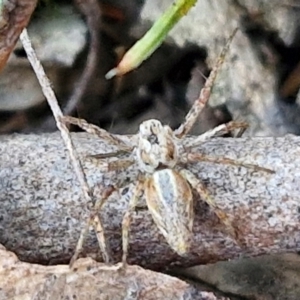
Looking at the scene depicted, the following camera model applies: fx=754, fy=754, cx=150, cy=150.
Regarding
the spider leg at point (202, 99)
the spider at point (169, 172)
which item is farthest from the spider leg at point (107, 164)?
the spider leg at point (202, 99)

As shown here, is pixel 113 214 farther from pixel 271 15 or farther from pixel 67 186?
pixel 271 15

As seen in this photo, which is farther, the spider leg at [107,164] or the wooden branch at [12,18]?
the spider leg at [107,164]

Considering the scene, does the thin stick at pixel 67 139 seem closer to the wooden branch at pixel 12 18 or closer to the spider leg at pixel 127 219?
the spider leg at pixel 127 219

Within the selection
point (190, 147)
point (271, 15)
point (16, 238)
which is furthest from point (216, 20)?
point (16, 238)

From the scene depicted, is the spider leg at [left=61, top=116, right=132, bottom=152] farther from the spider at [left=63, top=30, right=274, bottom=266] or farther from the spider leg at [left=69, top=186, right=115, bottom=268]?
the spider leg at [left=69, top=186, right=115, bottom=268]

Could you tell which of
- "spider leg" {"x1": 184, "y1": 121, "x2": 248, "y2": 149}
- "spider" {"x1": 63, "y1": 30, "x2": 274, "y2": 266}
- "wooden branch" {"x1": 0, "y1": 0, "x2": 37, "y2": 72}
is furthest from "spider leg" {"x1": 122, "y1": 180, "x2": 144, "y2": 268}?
"wooden branch" {"x1": 0, "y1": 0, "x2": 37, "y2": 72}

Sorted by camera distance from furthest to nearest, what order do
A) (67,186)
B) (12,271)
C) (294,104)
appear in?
(294,104)
(67,186)
(12,271)
